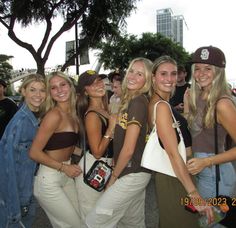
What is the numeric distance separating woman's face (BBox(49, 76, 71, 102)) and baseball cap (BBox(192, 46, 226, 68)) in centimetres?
141

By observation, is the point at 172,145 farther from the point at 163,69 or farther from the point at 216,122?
the point at 163,69

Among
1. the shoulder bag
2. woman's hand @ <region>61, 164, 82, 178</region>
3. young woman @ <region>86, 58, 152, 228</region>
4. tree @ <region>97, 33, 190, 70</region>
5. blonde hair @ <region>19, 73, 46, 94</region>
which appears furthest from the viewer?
tree @ <region>97, 33, 190, 70</region>

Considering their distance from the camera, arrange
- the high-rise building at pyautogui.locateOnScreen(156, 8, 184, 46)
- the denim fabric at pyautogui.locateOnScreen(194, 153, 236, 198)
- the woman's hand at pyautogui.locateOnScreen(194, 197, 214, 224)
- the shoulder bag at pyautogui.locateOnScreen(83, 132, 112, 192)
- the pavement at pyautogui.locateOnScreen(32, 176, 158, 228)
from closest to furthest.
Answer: the woman's hand at pyautogui.locateOnScreen(194, 197, 214, 224) → the denim fabric at pyautogui.locateOnScreen(194, 153, 236, 198) → the shoulder bag at pyautogui.locateOnScreen(83, 132, 112, 192) → the pavement at pyautogui.locateOnScreen(32, 176, 158, 228) → the high-rise building at pyautogui.locateOnScreen(156, 8, 184, 46)

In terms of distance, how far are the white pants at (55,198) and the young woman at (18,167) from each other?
132mm

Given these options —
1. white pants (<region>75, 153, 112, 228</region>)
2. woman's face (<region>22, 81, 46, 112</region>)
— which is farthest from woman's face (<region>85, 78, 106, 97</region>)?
white pants (<region>75, 153, 112, 228</region>)

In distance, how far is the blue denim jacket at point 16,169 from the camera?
3.07 m

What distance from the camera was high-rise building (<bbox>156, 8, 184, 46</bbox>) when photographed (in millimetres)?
92812

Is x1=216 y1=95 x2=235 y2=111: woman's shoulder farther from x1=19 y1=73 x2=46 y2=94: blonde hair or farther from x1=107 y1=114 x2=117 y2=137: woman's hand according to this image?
x1=19 y1=73 x2=46 y2=94: blonde hair

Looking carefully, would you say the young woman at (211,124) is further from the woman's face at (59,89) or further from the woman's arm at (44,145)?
the woman's face at (59,89)

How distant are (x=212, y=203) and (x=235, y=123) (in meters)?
0.65

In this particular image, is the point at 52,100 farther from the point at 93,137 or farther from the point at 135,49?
the point at 135,49

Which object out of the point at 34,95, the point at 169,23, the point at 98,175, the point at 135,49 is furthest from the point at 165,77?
the point at 169,23

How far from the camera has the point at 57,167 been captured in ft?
10.1

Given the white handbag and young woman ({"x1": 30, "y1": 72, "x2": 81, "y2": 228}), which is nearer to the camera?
the white handbag
